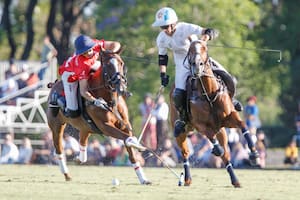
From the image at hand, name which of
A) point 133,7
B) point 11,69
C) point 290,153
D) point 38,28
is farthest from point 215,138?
point 38,28

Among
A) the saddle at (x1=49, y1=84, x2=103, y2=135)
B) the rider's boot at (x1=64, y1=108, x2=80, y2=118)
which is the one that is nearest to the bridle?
the saddle at (x1=49, y1=84, x2=103, y2=135)

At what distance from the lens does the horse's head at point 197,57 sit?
14.9m

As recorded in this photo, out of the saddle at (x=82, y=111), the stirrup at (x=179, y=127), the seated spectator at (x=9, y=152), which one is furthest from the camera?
the seated spectator at (x=9, y=152)

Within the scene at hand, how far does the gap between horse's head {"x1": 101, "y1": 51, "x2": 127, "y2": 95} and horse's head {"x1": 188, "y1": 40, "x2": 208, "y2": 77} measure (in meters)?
1.12

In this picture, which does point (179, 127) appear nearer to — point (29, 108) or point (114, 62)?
point (114, 62)

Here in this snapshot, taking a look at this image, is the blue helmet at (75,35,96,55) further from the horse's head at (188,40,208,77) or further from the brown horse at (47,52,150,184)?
the horse's head at (188,40,208,77)

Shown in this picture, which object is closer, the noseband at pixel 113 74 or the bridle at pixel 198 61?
the bridle at pixel 198 61

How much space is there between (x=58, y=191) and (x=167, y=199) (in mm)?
1918

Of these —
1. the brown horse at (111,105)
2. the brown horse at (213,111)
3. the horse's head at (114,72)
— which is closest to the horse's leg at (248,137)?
the brown horse at (213,111)

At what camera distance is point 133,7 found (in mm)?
34781

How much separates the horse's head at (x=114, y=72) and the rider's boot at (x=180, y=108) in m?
0.90

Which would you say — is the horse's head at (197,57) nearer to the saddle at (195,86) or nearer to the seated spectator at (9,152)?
the saddle at (195,86)

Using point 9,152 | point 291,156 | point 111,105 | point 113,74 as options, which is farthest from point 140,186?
point 9,152

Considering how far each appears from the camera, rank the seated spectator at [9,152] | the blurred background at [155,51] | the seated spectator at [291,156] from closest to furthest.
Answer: the seated spectator at [291,156] < the seated spectator at [9,152] < the blurred background at [155,51]
